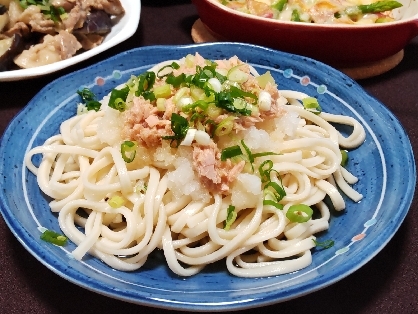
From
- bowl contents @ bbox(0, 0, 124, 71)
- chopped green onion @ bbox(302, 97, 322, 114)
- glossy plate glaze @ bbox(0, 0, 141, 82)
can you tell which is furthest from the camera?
bowl contents @ bbox(0, 0, 124, 71)

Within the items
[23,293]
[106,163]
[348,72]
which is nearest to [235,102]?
[106,163]

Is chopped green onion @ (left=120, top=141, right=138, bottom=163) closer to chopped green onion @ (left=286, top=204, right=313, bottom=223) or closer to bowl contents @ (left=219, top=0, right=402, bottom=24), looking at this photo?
chopped green onion @ (left=286, top=204, right=313, bottom=223)

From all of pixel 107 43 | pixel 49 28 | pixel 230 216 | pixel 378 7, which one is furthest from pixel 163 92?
pixel 378 7

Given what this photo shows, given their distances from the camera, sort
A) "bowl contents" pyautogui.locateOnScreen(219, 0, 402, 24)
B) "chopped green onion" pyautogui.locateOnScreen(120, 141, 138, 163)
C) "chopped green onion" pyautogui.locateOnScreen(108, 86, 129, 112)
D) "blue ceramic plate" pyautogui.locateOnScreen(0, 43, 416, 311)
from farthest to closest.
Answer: "bowl contents" pyautogui.locateOnScreen(219, 0, 402, 24)
"chopped green onion" pyautogui.locateOnScreen(108, 86, 129, 112)
"chopped green onion" pyautogui.locateOnScreen(120, 141, 138, 163)
"blue ceramic plate" pyautogui.locateOnScreen(0, 43, 416, 311)

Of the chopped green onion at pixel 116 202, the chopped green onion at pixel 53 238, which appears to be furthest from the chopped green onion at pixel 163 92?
the chopped green onion at pixel 53 238

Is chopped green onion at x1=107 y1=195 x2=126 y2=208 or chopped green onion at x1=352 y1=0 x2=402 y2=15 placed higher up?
chopped green onion at x1=352 y1=0 x2=402 y2=15

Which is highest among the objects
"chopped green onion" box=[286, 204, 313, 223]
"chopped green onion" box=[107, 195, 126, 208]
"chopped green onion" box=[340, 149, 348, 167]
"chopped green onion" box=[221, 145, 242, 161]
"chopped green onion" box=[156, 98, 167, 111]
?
"chopped green onion" box=[156, 98, 167, 111]

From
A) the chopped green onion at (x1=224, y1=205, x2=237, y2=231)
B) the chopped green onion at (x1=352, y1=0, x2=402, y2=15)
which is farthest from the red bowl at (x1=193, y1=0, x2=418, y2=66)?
the chopped green onion at (x1=224, y1=205, x2=237, y2=231)

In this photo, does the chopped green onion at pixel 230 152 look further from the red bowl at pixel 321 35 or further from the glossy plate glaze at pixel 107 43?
the glossy plate glaze at pixel 107 43
